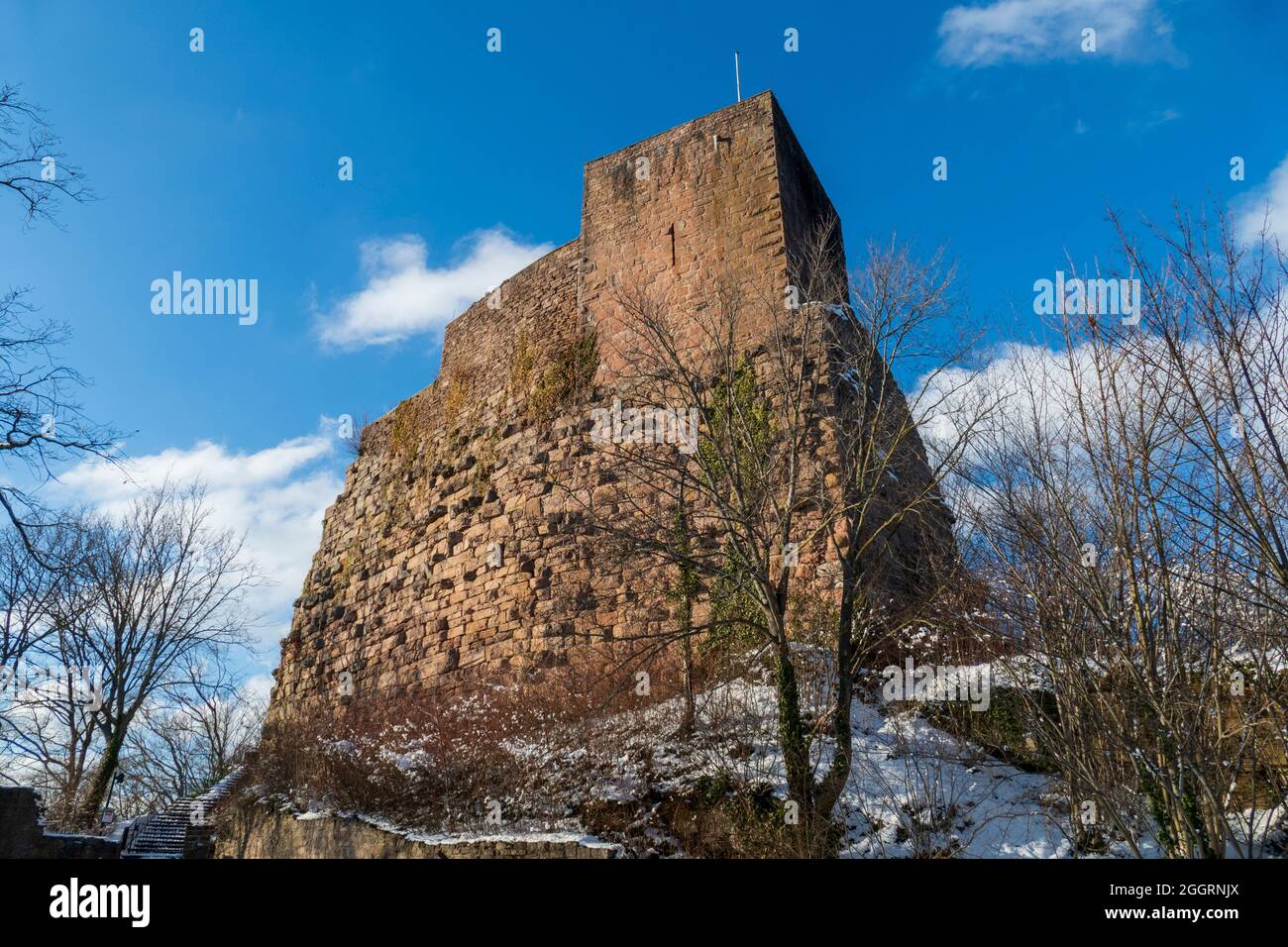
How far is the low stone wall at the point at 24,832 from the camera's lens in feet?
30.4

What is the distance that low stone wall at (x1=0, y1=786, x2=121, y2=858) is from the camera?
9.27 metres

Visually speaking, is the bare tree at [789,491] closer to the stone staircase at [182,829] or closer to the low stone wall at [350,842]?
the low stone wall at [350,842]

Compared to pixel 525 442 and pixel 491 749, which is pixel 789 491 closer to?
pixel 491 749

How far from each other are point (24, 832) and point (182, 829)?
243 inches

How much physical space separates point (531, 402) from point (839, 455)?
19.9 feet

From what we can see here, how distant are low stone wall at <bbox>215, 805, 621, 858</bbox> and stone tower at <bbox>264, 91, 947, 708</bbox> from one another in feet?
9.47

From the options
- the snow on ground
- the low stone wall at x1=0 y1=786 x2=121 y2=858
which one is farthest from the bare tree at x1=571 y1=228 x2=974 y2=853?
the low stone wall at x1=0 y1=786 x2=121 y2=858

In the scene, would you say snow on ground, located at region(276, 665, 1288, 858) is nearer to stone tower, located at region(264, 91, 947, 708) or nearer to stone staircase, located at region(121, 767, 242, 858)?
stone tower, located at region(264, 91, 947, 708)

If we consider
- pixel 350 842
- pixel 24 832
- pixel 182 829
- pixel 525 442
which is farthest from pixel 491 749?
pixel 182 829

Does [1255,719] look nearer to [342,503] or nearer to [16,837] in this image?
[16,837]

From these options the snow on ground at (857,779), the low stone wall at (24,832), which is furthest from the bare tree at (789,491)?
the low stone wall at (24,832)

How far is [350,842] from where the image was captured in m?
9.80

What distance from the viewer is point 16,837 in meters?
9.32
